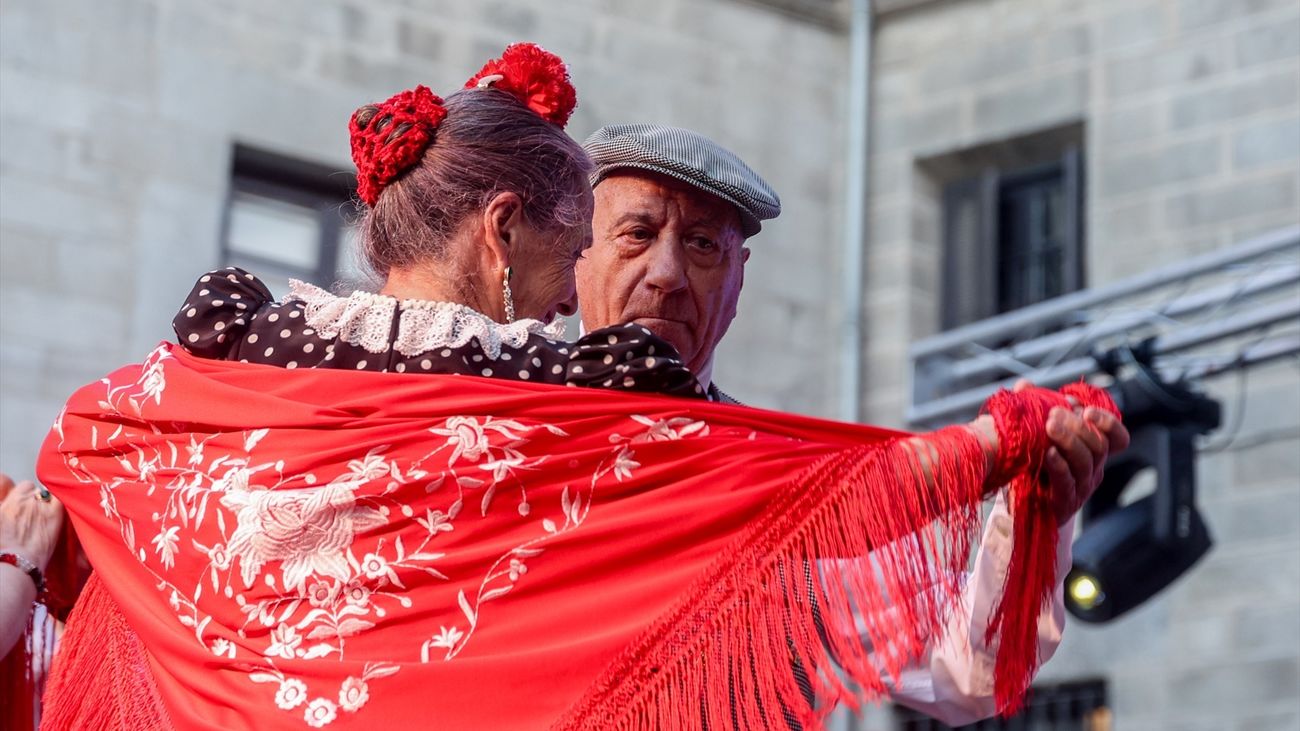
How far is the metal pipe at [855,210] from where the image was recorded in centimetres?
832

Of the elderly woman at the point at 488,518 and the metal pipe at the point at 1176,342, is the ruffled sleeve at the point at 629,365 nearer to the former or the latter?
the elderly woman at the point at 488,518

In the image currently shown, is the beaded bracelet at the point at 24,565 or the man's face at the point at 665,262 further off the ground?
the man's face at the point at 665,262

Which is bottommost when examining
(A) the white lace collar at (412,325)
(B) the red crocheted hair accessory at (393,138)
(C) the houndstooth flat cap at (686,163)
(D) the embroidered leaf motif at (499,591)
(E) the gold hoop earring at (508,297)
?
(D) the embroidered leaf motif at (499,591)

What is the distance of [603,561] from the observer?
257 cm

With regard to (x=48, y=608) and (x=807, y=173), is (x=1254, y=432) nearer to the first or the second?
(x=807, y=173)

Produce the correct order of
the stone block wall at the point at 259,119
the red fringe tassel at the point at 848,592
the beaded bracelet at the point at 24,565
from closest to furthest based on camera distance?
the red fringe tassel at the point at 848,592, the beaded bracelet at the point at 24,565, the stone block wall at the point at 259,119

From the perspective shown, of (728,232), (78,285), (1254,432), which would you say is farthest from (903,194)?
(728,232)

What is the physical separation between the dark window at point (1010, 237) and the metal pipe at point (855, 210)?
325 mm

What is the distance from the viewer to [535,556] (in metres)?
2.57

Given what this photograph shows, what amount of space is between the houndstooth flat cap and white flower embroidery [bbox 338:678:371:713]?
1.24m

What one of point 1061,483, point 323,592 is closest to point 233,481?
point 323,592

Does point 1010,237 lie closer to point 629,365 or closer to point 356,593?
point 629,365

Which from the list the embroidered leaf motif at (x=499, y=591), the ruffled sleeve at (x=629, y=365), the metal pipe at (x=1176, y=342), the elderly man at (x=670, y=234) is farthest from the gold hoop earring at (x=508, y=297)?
the metal pipe at (x=1176, y=342)

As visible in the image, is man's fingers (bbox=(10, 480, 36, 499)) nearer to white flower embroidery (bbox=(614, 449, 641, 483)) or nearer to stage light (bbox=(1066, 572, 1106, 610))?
white flower embroidery (bbox=(614, 449, 641, 483))
